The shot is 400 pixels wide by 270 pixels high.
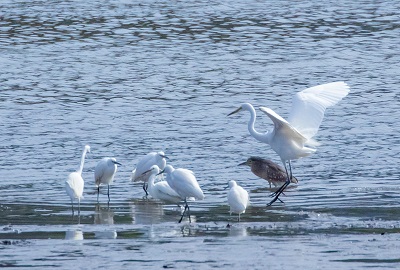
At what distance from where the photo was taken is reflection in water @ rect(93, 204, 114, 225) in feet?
39.8

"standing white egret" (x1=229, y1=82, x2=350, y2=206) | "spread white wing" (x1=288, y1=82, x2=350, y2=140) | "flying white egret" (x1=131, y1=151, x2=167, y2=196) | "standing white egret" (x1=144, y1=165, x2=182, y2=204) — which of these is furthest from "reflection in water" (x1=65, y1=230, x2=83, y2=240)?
"spread white wing" (x1=288, y1=82, x2=350, y2=140)

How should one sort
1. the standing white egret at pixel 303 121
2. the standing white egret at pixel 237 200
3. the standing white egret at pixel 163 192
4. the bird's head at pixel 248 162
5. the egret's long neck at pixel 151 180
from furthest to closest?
the bird's head at pixel 248 162 < the standing white egret at pixel 303 121 < the egret's long neck at pixel 151 180 < the standing white egret at pixel 163 192 < the standing white egret at pixel 237 200

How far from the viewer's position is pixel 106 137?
742 inches

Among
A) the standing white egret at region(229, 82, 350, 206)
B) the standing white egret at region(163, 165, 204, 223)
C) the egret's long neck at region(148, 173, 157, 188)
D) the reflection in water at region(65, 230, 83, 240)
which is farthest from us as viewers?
the standing white egret at region(229, 82, 350, 206)

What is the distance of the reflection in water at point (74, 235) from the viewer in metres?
10.9

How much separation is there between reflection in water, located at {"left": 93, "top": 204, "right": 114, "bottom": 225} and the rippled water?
3 centimetres

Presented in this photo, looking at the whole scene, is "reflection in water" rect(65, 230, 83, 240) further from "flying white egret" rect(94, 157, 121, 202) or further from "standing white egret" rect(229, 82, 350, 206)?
"standing white egret" rect(229, 82, 350, 206)

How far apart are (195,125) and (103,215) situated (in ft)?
24.0

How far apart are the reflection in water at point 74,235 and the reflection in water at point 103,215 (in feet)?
2.57

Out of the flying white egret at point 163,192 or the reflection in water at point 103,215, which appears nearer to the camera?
the reflection in water at point 103,215

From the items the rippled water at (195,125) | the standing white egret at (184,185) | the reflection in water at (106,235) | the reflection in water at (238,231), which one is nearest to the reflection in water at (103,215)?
the rippled water at (195,125)

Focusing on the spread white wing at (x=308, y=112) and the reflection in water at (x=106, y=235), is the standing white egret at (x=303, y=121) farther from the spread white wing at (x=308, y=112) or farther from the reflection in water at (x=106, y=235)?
the reflection in water at (x=106, y=235)

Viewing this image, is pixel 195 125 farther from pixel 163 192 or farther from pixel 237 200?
pixel 237 200

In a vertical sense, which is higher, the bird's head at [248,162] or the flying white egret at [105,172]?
the flying white egret at [105,172]
